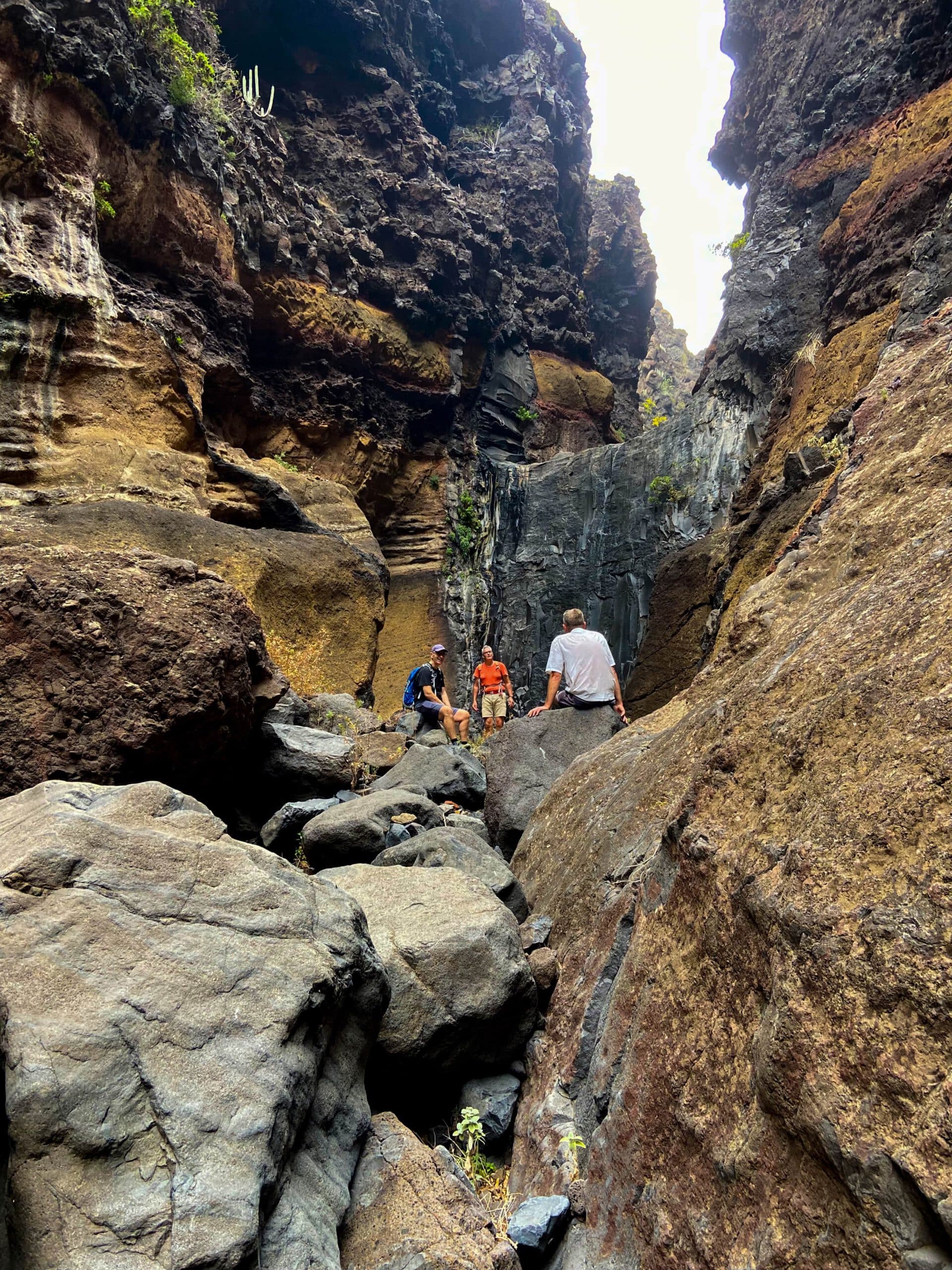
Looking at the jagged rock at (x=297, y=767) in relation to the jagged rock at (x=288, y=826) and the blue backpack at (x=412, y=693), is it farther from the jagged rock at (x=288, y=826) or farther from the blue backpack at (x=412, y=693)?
the blue backpack at (x=412, y=693)

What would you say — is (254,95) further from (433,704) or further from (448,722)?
(448,722)

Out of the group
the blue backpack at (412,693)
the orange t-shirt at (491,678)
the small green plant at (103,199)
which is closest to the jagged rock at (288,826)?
the blue backpack at (412,693)

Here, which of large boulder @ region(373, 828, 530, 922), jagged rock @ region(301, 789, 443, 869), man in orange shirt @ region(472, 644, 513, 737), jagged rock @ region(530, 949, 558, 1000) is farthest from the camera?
man in orange shirt @ region(472, 644, 513, 737)

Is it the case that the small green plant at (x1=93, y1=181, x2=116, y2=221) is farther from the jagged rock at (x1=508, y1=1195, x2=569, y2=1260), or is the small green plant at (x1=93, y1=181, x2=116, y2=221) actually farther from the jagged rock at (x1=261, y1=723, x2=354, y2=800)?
the jagged rock at (x1=508, y1=1195, x2=569, y2=1260)

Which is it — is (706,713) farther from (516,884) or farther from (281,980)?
(281,980)

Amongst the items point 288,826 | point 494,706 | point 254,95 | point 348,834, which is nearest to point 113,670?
point 288,826

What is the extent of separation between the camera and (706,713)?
3633 mm

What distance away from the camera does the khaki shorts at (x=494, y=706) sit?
395 inches

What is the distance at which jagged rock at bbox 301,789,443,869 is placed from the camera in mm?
4590

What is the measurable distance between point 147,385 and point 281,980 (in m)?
10.8

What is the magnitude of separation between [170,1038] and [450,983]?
1257 mm

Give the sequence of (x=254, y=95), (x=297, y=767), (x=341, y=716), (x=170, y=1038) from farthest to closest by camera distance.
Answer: (x=254, y=95) → (x=341, y=716) → (x=297, y=767) → (x=170, y=1038)

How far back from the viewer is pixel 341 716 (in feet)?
29.9

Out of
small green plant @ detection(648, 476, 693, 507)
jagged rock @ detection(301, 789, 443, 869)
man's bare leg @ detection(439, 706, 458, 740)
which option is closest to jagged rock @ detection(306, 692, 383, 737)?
man's bare leg @ detection(439, 706, 458, 740)
